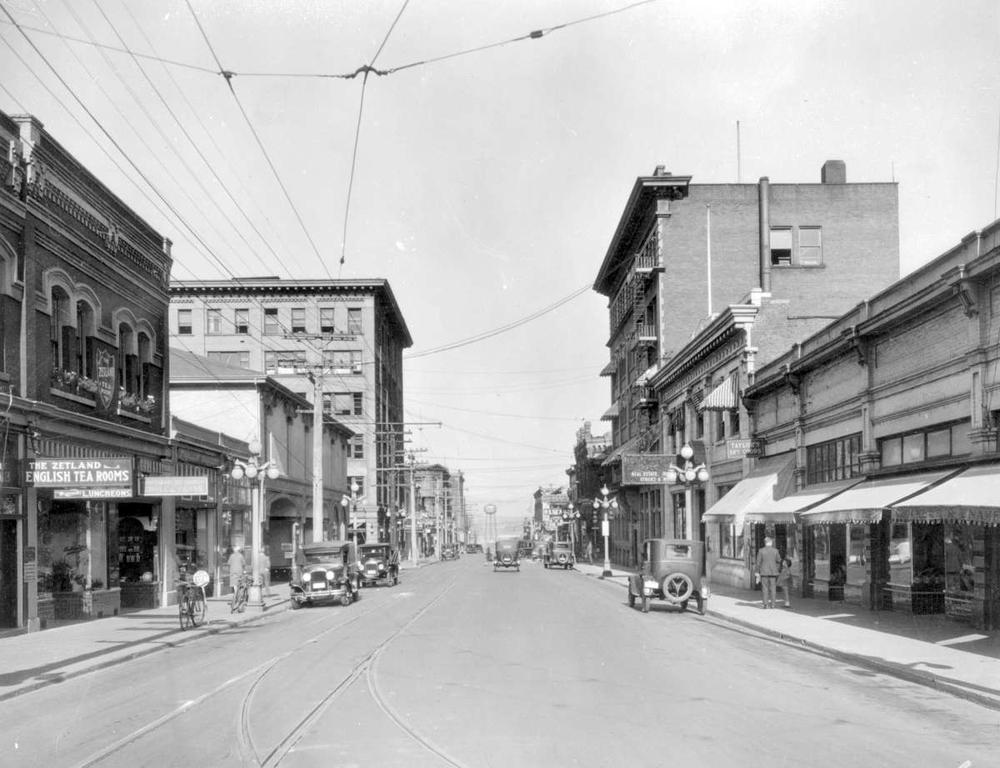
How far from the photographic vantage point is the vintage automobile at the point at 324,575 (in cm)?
3033

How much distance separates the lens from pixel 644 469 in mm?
40062

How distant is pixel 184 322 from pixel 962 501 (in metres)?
72.1

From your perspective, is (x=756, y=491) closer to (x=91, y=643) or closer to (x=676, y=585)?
(x=676, y=585)

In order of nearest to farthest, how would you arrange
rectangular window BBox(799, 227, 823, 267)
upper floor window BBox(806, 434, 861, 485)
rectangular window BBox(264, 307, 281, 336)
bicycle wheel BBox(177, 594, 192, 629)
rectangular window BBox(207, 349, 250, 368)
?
bicycle wheel BBox(177, 594, 192, 629) → upper floor window BBox(806, 434, 861, 485) → rectangular window BBox(799, 227, 823, 267) → rectangular window BBox(207, 349, 250, 368) → rectangular window BBox(264, 307, 281, 336)

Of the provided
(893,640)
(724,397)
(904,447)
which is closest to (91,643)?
(893,640)

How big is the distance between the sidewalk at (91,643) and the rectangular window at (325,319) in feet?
173

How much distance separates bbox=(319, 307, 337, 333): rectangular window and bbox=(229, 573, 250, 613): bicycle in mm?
53469

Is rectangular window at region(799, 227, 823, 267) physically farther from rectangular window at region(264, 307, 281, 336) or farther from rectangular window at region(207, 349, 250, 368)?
rectangular window at region(207, 349, 250, 368)

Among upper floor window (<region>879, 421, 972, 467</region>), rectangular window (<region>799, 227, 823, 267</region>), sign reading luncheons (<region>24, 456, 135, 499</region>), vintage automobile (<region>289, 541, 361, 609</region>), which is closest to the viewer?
upper floor window (<region>879, 421, 972, 467</region>)

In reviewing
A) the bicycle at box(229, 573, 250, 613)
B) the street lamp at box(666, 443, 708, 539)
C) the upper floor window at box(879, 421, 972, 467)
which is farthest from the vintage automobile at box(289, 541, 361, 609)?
the upper floor window at box(879, 421, 972, 467)

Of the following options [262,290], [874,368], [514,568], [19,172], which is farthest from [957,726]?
[262,290]

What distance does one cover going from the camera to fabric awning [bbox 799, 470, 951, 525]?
64.7 ft

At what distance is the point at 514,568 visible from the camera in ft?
214

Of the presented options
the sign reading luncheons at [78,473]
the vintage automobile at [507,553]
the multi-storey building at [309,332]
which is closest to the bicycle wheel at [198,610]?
the sign reading luncheons at [78,473]
